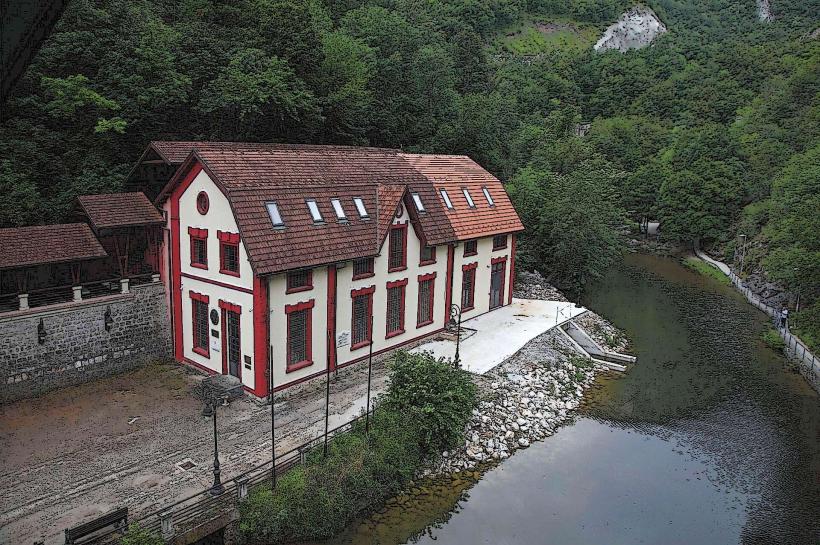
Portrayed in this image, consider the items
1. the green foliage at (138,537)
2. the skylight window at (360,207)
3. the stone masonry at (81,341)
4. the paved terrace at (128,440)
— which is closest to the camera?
the green foliage at (138,537)

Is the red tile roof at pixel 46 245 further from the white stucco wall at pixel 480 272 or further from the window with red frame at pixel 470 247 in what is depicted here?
the window with red frame at pixel 470 247

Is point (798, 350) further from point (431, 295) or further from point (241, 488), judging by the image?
point (241, 488)

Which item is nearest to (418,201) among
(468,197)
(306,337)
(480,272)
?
(468,197)

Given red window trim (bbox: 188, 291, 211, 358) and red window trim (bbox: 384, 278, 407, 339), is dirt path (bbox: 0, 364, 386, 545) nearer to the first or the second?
red window trim (bbox: 188, 291, 211, 358)

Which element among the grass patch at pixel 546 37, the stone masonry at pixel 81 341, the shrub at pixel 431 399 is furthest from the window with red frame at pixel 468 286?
the grass patch at pixel 546 37

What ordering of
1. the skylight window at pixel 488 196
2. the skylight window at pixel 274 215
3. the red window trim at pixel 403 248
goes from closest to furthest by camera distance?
the skylight window at pixel 274 215 → the red window trim at pixel 403 248 → the skylight window at pixel 488 196

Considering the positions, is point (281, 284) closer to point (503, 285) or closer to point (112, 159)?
point (112, 159)

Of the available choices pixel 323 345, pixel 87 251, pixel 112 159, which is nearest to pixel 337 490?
pixel 323 345
